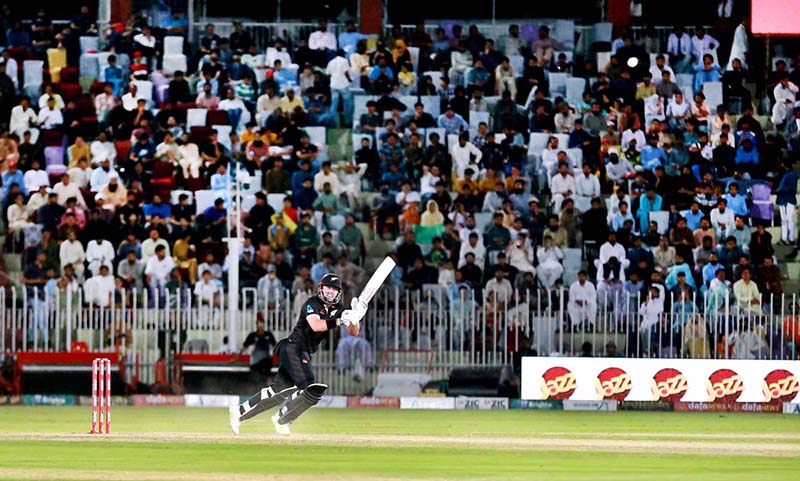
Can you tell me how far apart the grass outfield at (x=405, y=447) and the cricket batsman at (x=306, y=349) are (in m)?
0.38

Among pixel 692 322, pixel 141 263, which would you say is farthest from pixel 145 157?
pixel 692 322

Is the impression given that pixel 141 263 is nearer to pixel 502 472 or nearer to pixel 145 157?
pixel 145 157

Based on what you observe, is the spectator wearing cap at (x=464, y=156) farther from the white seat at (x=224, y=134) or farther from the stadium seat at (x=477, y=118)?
the white seat at (x=224, y=134)

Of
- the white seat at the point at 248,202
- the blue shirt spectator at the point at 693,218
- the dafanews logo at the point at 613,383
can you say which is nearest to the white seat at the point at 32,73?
the white seat at the point at 248,202

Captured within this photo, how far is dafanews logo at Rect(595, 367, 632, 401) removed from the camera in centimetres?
2600

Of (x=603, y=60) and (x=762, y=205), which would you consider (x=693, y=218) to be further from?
(x=603, y=60)

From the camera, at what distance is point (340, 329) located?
2820 cm

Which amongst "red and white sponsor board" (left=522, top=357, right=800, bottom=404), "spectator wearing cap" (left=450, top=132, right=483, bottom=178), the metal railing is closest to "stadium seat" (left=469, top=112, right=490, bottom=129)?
"spectator wearing cap" (left=450, top=132, right=483, bottom=178)

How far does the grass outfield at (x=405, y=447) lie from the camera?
15.0 metres

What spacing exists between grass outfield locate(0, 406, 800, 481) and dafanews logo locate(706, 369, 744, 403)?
3.32 feet

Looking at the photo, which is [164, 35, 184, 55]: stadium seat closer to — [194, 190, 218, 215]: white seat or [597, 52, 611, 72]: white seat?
[194, 190, 218, 215]: white seat

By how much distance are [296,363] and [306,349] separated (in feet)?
0.98

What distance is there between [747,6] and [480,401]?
41.5ft

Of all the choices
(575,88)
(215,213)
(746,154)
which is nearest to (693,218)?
(746,154)
